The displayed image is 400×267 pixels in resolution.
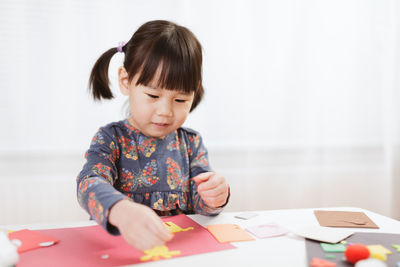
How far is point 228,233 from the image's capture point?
2.00ft

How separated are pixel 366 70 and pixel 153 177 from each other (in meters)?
1.19

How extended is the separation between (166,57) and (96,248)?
0.43 metres

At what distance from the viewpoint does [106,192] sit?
0.58m

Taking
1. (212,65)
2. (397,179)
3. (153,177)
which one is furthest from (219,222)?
(397,179)

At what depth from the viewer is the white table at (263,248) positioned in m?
0.49

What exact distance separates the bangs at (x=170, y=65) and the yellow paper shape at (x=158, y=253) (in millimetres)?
375

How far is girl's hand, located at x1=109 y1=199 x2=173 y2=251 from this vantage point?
49 cm

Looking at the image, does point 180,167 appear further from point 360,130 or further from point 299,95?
point 360,130

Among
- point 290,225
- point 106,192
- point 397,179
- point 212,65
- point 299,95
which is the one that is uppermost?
point 212,65

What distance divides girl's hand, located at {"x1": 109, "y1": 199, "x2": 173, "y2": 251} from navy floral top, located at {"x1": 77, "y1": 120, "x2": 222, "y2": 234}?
0.24 m

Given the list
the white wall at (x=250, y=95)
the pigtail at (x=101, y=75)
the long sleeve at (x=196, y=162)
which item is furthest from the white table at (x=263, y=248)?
the white wall at (x=250, y=95)

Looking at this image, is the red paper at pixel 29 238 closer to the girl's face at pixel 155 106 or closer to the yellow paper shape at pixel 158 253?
the yellow paper shape at pixel 158 253

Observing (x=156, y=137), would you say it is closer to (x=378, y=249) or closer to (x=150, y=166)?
(x=150, y=166)

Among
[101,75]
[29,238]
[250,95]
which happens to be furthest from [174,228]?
[250,95]
